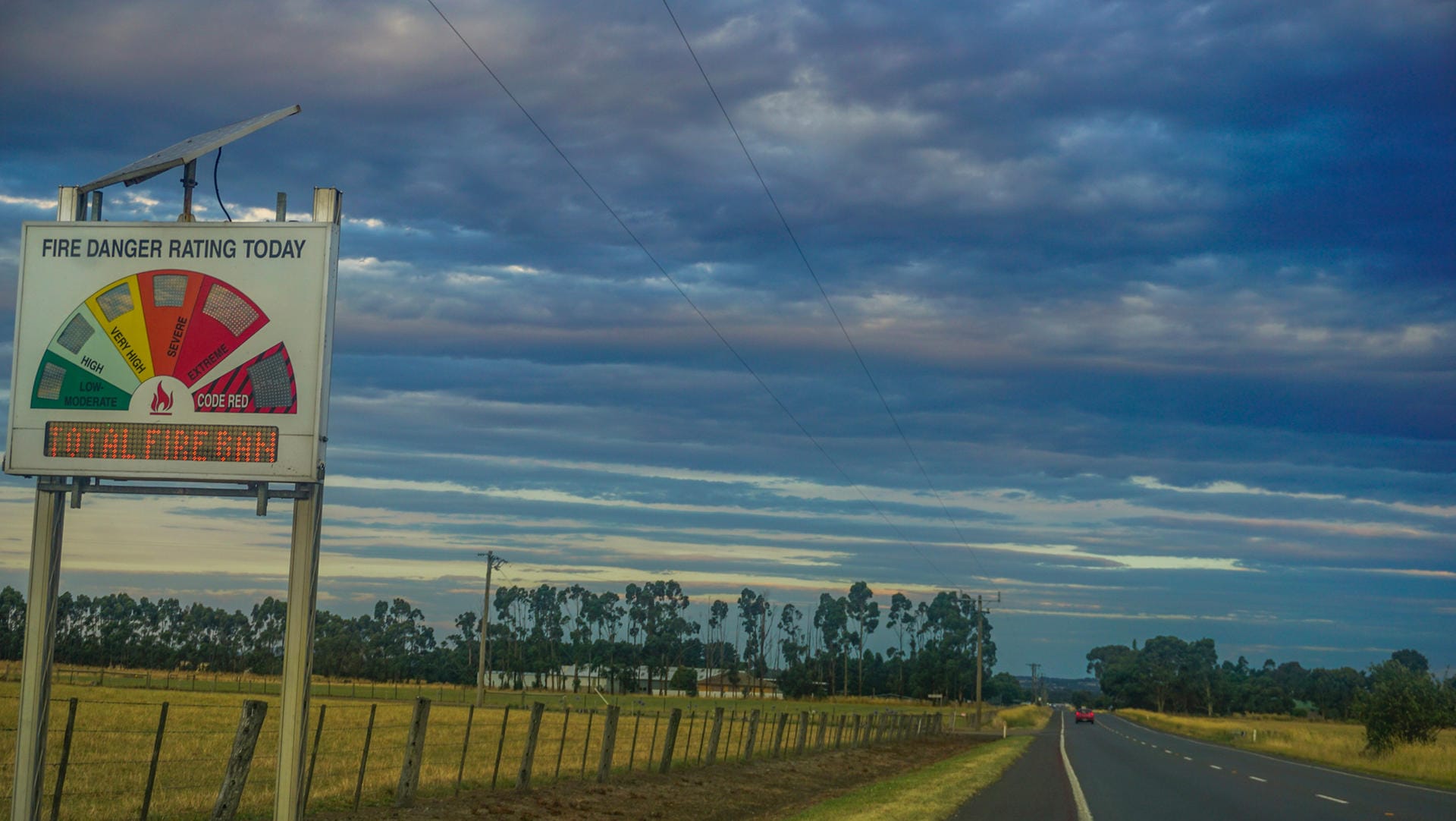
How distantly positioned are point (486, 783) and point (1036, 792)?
12225 mm

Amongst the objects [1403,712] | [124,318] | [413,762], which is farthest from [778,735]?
[124,318]

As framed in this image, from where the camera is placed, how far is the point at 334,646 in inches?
7293

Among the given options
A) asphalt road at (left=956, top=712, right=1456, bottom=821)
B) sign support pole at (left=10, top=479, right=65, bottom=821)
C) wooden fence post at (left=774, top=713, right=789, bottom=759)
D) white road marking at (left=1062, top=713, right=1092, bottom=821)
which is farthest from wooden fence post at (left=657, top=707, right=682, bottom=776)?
sign support pole at (left=10, top=479, right=65, bottom=821)

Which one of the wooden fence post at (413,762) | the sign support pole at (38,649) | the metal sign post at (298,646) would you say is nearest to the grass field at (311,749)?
the wooden fence post at (413,762)

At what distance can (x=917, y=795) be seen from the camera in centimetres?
2503

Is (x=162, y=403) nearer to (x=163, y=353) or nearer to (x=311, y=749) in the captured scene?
(x=163, y=353)

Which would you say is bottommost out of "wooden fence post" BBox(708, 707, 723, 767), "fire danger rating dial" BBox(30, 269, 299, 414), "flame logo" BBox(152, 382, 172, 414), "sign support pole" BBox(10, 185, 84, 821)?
"wooden fence post" BBox(708, 707, 723, 767)

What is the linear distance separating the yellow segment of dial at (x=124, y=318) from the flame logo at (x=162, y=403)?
1.43 ft

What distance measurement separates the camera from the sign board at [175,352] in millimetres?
11633

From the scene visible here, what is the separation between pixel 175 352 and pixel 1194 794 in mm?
23529

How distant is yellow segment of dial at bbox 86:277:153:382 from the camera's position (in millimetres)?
11906

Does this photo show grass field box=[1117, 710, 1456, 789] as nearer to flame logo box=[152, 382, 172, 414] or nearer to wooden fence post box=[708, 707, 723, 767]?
wooden fence post box=[708, 707, 723, 767]

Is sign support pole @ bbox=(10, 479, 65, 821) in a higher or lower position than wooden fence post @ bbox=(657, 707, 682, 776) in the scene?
higher

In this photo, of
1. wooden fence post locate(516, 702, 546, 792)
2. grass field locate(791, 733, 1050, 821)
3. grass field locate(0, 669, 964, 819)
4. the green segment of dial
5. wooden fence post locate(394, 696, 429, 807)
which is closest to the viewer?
the green segment of dial
